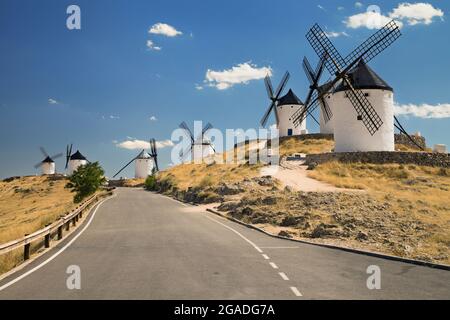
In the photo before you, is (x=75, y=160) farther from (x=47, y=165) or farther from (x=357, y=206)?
(x=357, y=206)

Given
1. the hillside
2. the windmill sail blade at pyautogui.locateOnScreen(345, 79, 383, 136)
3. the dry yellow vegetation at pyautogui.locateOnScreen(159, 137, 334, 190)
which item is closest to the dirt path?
the hillside

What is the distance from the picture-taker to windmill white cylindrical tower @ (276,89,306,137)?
77.6 m

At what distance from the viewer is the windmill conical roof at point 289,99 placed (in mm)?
77750

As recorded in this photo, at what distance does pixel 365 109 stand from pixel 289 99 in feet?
97.0

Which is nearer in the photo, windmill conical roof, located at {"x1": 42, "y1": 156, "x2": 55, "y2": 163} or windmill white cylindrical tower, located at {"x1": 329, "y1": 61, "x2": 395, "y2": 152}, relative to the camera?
windmill white cylindrical tower, located at {"x1": 329, "y1": 61, "x2": 395, "y2": 152}

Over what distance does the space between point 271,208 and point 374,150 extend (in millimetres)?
26363

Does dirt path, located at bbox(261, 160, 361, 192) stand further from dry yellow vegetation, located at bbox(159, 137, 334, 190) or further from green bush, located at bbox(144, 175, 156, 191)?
green bush, located at bbox(144, 175, 156, 191)

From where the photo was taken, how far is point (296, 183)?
42.4 m

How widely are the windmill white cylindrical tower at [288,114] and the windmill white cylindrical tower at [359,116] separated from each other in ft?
82.6

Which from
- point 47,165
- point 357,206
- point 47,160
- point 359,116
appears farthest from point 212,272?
point 47,160

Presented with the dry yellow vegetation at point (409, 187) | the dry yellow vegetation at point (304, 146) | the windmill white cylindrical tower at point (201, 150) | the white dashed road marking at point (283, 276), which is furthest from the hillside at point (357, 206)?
the windmill white cylindrical tower at point (201, 150)
